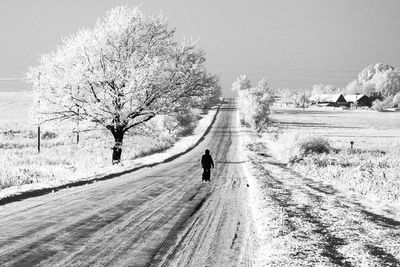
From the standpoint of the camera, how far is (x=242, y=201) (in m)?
12.3

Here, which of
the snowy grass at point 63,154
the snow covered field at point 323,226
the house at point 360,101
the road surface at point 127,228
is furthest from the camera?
the house at point 360,101

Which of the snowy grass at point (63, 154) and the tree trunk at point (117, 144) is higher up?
the tree trunk at point (117, 144)

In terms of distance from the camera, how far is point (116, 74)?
23.0 meters

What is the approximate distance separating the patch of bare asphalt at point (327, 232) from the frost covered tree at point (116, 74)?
13288 millimetres

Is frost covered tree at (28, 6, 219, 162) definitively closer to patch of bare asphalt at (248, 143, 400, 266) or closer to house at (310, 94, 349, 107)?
patch of bare asphalt at (248, 143, 400, 266)

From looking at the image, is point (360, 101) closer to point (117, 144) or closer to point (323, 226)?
point (117, 144)

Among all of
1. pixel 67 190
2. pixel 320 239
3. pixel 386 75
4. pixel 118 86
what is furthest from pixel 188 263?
pixel 386 75

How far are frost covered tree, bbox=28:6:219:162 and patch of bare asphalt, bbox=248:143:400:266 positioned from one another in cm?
1329

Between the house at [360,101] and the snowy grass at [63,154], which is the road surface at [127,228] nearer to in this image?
the snowy grass at [63,154]

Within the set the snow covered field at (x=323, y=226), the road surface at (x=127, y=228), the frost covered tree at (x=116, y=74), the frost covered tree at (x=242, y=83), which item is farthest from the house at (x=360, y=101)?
the road surface at (x=127, y=228)

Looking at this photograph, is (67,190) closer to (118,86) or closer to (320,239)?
(320,239)

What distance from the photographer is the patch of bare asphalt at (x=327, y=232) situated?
6629 millimetres

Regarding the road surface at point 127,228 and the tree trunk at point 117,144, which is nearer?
the road surface at point 127,228

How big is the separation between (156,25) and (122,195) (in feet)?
51.4
